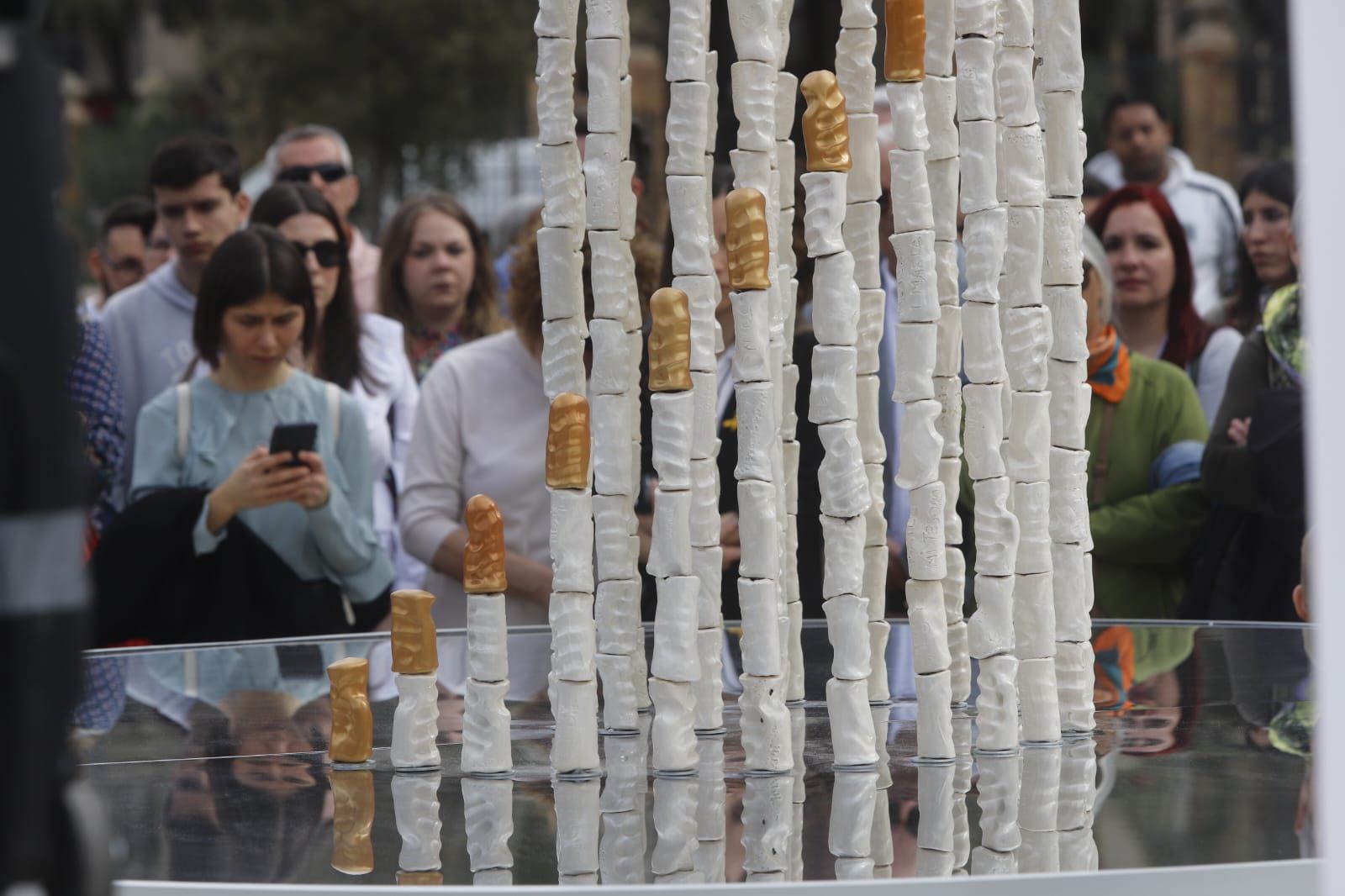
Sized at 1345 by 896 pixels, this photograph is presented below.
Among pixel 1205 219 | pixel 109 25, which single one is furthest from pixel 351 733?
pixel 109 25

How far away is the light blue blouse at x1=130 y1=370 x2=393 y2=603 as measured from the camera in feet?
9.60

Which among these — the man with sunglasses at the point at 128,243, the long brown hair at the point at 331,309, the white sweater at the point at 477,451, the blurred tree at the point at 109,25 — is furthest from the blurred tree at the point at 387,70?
the white sweater at the point at 477,451

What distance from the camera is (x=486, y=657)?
4.96 feet

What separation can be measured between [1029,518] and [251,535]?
1626mm

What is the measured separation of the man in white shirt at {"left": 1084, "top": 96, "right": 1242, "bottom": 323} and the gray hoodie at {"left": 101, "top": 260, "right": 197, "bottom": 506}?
2.53 metres

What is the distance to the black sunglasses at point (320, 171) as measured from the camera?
4.49 m

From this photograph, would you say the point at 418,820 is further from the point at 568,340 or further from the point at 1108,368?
the point at 1108,368

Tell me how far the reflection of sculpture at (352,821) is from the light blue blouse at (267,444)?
140cm

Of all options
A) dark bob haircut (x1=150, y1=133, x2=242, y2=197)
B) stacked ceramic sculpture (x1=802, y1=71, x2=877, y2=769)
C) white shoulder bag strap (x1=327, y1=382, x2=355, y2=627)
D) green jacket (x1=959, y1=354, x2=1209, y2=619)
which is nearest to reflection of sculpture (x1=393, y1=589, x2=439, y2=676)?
stacked ceramic sculpture (x1=802, y1=71, x2=877, y2=769)

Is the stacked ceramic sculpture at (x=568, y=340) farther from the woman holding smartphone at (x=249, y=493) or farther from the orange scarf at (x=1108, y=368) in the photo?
the orange scarf at (x=1108, y=368)

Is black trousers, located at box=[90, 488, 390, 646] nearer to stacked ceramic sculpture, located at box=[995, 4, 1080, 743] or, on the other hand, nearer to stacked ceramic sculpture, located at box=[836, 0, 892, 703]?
stacked ceramic sculpture, located at box=[836, 0, 892, 703]

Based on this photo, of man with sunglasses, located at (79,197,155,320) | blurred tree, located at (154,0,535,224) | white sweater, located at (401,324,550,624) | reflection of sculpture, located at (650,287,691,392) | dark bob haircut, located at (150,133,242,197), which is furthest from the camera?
blurred tree, located at (154,0,535,224)

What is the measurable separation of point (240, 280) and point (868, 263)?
1.70 meters

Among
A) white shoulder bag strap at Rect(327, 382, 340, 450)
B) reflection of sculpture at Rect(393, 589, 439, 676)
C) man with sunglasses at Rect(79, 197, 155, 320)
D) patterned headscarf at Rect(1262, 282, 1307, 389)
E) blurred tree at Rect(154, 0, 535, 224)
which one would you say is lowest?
reflection of sculpture at Rect(393, 589, 439, 676)
